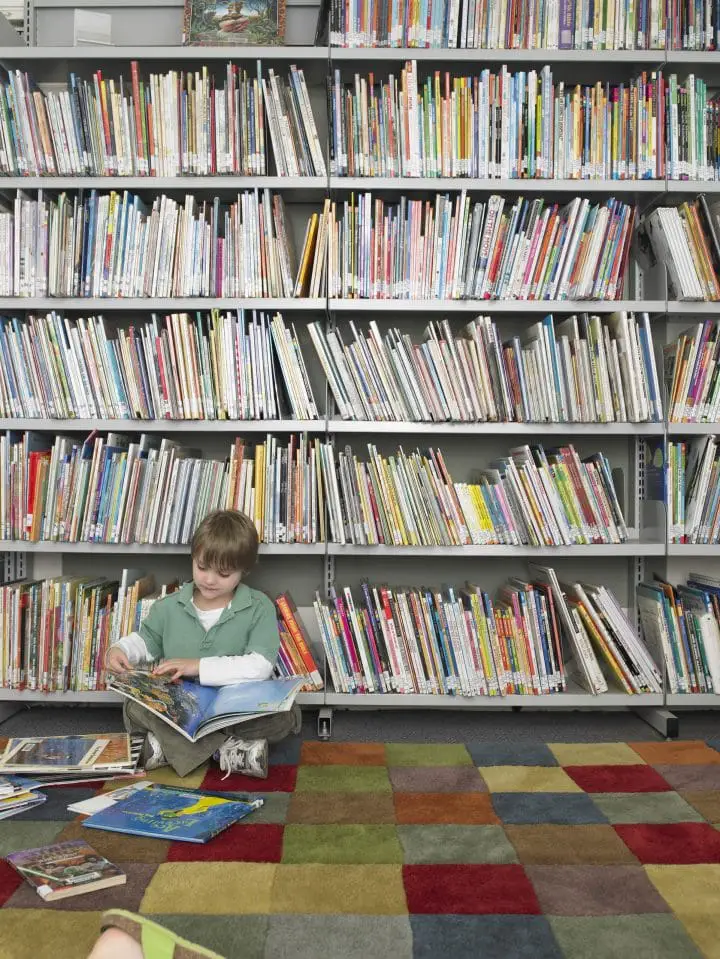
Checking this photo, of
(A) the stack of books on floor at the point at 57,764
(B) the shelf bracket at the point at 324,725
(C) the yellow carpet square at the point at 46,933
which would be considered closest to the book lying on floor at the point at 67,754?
(A) the stack of books on floor at the point at 57,764

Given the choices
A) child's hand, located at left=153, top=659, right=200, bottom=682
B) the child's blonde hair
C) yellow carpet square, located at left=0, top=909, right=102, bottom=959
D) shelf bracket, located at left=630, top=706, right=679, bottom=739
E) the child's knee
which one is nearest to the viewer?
the child's knee

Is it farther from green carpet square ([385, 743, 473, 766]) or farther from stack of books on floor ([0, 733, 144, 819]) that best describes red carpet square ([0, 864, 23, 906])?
green carpet square ([385, 743, 473, 766])

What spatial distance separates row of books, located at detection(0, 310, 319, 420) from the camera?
2.66 m

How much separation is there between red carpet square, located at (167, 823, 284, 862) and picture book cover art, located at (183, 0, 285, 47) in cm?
241

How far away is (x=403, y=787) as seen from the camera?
2090 millimetres

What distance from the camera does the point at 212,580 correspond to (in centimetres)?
242

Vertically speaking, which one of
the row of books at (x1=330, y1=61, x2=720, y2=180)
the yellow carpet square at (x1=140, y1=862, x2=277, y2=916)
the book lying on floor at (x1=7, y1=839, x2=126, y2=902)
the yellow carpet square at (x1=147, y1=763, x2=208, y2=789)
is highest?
the row of books at (x1=330, y1=61, x2=720, y2=180)

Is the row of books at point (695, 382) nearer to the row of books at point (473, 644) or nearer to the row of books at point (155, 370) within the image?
the row of books at point (473, 644)

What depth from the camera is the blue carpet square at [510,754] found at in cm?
228

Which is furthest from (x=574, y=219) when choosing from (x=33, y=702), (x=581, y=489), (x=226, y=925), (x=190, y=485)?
(x=33, y=702)

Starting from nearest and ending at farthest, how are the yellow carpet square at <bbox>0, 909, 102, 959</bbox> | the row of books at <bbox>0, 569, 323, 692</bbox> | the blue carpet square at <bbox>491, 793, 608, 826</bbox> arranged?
the yellow carpet square at <bbox>0, 909, 102, 959</bbox>, the blue carpet square at <bbox>491, 793, 608, 826</bbox>, the row of books at <bbox>0, 569, 323, 692</bbox>

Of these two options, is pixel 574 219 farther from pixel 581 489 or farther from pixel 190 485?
pixel 190 485

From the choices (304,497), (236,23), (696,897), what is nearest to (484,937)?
(696,897)

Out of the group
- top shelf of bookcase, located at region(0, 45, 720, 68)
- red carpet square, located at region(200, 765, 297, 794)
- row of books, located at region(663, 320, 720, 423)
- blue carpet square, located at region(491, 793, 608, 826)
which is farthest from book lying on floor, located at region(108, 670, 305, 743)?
top shelf of bookcase, located at region(0, 45, 720, 68)
